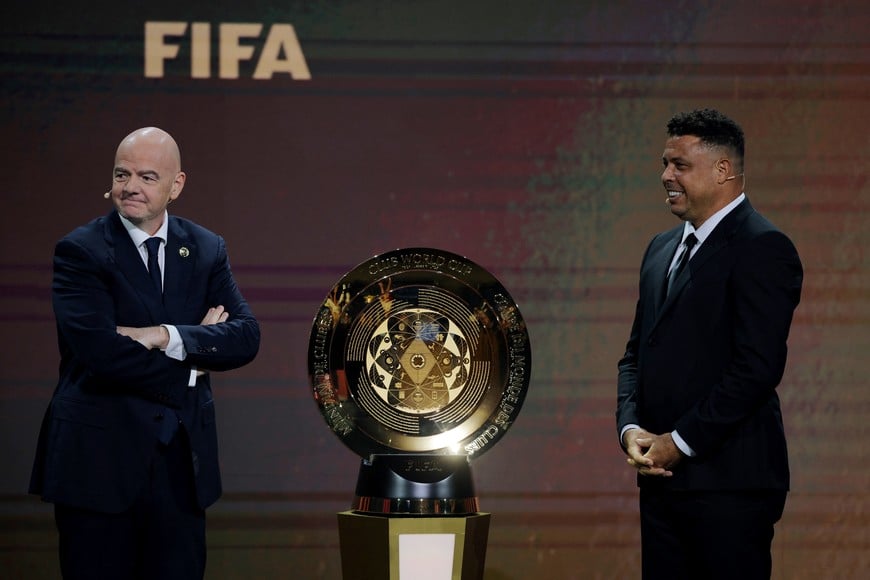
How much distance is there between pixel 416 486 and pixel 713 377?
0.71 metres

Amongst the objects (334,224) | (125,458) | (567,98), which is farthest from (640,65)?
(125,458)

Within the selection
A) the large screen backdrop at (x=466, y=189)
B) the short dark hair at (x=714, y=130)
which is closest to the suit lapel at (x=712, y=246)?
the short dark hair at (x=714, y=130)

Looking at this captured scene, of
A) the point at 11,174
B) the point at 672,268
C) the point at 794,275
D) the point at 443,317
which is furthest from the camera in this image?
the point at 11,174

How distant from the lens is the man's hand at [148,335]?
238cm

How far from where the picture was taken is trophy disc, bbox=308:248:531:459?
2.60 metres

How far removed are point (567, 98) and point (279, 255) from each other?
1.08 metres

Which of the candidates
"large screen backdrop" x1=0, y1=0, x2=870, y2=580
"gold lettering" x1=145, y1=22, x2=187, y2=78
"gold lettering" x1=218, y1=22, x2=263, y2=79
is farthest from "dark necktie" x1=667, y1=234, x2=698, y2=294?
"gold lettering" x1=145, y1=22, x2=187, y2=78

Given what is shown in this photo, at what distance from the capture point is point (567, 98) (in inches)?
143

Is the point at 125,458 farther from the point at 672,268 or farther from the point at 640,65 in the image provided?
the point at 640,65

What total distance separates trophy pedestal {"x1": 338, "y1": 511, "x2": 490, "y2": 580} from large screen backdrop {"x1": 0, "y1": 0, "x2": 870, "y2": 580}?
111 cm

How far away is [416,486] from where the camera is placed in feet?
8.23

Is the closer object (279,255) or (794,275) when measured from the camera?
(794,275)

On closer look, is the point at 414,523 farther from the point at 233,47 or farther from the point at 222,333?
the point at 233,47

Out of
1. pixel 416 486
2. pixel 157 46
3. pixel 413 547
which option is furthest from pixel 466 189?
pixel 413 547
